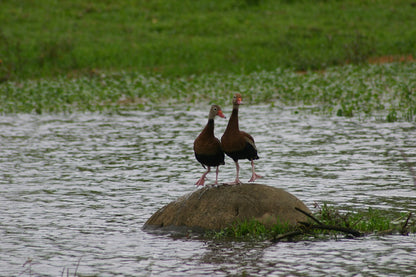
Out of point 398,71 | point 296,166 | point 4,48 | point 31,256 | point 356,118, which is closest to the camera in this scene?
point 31,256

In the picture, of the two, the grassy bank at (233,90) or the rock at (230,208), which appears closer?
the rock at (230,208)

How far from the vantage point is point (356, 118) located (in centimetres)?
2344

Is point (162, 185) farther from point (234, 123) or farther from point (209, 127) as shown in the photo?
point (234, 123)

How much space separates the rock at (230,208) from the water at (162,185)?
0.47 meters

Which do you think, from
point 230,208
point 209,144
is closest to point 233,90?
point 230,208

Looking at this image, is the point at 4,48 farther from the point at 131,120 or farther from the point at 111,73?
the point at 131,120

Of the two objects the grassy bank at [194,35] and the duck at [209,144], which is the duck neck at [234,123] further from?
the grassy bank at [194,35]

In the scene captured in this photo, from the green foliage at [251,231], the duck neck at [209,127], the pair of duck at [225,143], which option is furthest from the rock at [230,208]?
the duck neck at [209,127]

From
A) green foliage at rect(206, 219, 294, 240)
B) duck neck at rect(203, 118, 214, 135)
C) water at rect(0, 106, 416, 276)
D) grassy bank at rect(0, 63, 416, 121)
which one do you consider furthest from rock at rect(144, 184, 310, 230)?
grassy bank at rect(0, 63, 416, 121)

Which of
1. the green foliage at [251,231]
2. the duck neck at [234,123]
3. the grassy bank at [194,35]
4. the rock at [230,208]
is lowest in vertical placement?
the green foliage at [251,231]

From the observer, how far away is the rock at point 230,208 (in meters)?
11.2

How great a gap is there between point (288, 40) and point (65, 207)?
24.7 meters

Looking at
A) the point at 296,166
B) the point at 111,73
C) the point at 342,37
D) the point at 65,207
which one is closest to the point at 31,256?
the point at 65,207

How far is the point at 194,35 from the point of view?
38531 mm
